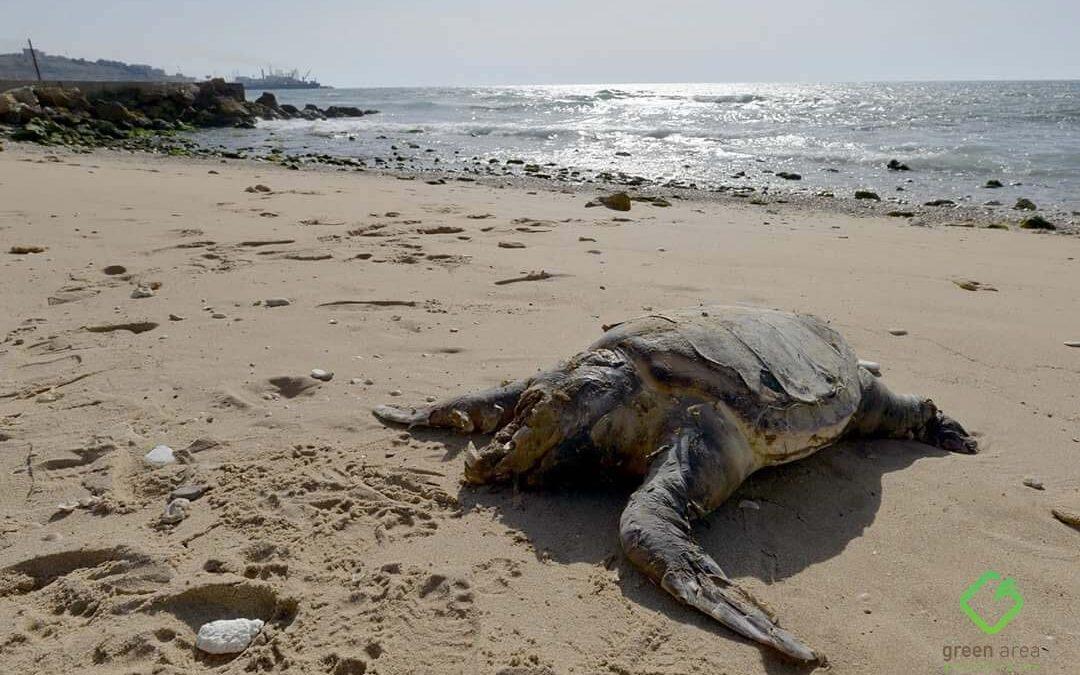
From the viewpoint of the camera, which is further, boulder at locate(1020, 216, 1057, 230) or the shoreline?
the shoreline

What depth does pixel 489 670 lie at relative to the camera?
196 centimetres

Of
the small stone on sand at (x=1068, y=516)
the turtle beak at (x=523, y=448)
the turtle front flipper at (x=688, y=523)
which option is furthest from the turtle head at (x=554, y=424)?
the small stone on sand at (x=1068, y=516)

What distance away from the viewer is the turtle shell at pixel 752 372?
9.25 feet

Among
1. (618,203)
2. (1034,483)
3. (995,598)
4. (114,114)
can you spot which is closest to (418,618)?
(995,598)

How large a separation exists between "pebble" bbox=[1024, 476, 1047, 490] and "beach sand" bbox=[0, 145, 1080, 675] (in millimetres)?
44

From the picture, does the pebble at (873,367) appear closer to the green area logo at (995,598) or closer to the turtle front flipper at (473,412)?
the green area logo at (995,598)

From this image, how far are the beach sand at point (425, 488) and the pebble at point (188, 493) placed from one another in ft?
0.19

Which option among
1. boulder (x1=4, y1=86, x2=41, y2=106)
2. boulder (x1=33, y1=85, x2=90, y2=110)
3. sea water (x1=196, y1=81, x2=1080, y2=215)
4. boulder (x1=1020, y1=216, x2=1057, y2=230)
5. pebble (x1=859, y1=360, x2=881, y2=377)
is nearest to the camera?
pebble (x1=859, y1=360, x2=881, y2=377)

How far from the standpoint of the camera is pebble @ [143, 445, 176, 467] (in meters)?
2.91

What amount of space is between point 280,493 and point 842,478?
7.54 feet

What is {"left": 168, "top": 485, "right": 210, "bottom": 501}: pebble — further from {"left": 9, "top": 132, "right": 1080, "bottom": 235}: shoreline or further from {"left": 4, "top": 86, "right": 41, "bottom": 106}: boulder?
{"left": 4, "top": 86, "right": 41, "bottom": 106}: boulder

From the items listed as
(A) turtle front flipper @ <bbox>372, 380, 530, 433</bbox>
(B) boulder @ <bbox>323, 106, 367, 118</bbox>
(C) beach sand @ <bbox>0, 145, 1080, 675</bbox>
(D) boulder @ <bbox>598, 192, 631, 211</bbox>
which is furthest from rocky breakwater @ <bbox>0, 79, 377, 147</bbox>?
(A) turtle front flipper @ <bbox>372, 380, 530, 433</bbox>

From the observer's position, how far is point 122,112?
24531mm

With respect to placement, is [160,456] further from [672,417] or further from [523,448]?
[672,417]
